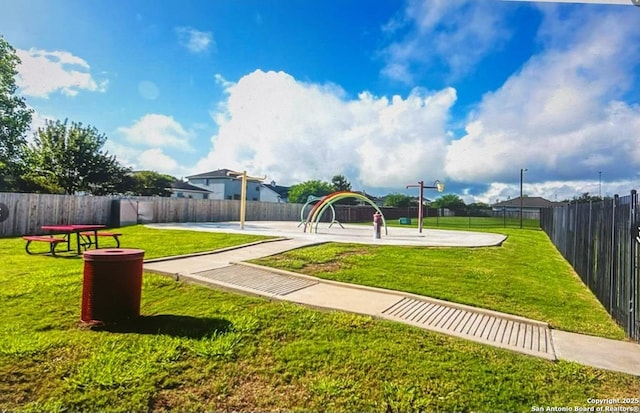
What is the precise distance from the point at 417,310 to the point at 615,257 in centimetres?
283

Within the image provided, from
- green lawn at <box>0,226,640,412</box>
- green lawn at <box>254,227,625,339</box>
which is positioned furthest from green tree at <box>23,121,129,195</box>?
green lawn at <box>0,226,640,412</box>

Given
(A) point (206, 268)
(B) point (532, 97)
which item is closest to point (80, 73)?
(A) point (206, 268)

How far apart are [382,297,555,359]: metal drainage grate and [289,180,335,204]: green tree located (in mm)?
50222

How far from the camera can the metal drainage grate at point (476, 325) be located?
13.2 feet

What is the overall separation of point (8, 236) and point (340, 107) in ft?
41.5

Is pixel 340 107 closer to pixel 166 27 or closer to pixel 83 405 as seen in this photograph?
pixel 166 27

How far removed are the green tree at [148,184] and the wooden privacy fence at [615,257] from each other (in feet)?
107

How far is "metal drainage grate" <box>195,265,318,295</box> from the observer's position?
5555 millimetres

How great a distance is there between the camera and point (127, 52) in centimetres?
620

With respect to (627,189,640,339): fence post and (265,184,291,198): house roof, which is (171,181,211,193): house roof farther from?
(627,189,640,339): fence post

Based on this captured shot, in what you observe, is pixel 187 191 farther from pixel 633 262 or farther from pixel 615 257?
pixel 633 262

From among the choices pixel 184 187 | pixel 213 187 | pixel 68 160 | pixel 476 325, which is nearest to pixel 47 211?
pixel 68 160

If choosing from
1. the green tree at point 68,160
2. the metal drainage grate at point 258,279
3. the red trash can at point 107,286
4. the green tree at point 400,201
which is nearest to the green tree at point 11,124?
the green tree at point 68,160

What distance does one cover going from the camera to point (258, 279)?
607 cm
